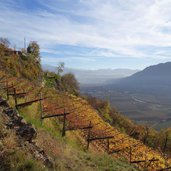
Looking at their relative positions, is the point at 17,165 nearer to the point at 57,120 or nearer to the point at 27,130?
the point at 27,130

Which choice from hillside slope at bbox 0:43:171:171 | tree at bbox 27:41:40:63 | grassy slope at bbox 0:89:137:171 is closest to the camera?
grassy slope at bbox 0:89:137:171

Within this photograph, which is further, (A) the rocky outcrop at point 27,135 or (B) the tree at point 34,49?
(B) the tree at point 34,49

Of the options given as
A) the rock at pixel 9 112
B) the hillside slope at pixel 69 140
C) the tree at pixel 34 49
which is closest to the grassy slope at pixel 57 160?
the hillside slope at pixel 69 140

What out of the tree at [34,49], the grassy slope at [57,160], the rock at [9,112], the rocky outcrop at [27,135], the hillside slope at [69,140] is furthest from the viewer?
the tree at [34,49]

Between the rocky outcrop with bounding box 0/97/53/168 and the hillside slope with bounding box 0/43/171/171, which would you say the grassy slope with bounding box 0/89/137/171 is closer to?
the hillside slope with bounding box 0/43/171/171

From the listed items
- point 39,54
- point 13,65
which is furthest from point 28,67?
point 39,54

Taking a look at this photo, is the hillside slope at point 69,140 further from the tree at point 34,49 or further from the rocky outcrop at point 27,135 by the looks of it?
the tree at point 34,49

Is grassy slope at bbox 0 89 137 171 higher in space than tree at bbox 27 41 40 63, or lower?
lower

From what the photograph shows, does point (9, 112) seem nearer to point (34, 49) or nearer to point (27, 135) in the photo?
point (27, 135)

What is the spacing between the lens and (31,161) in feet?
40.5

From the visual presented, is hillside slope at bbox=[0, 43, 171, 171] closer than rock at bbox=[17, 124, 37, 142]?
No

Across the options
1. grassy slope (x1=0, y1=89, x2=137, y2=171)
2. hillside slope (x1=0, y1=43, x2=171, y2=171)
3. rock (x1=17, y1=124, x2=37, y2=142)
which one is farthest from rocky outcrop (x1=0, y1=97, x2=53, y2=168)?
hillside slope (x1=0, y1=43, x2=171, y2=171)

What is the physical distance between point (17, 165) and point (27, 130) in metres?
3.25

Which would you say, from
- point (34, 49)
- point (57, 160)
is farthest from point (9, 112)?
point (34, 49)
